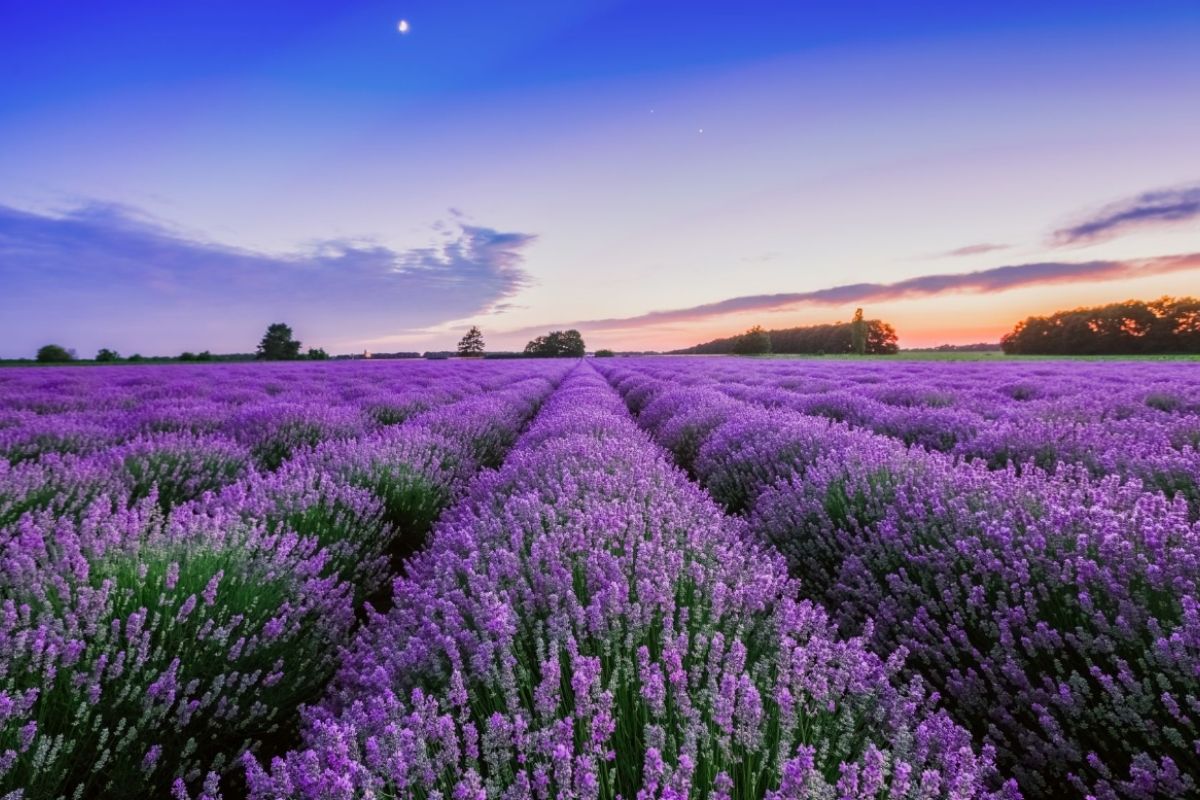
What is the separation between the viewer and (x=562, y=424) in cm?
609

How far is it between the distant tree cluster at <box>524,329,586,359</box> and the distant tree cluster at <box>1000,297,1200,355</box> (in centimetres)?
5289

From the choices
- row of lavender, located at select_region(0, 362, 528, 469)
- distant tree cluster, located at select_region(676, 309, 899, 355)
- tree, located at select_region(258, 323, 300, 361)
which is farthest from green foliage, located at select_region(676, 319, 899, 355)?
row of lavender, located at select_region(0, 362, 528, 469)

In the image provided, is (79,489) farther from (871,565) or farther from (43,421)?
(871,565)

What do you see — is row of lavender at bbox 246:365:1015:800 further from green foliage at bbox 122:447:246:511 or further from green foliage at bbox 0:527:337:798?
green foliage at bbox 122:447:246:511

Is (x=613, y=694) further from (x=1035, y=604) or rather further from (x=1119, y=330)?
(x=1119, y=330)

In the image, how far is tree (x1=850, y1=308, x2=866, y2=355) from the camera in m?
68.6

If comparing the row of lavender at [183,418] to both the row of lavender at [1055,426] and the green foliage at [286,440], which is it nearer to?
the green foliage at [286,440]

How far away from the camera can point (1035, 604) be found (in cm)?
189

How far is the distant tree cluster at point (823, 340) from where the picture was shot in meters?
70.1

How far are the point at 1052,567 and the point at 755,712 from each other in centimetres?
149

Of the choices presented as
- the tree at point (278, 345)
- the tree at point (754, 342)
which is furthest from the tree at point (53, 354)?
the tree at point (754, 342)

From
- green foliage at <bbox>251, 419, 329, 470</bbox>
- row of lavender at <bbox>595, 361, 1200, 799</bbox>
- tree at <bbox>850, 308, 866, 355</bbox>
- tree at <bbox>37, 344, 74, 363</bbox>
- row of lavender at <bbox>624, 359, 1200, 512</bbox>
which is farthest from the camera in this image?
tree at <bbox>850, 308, 866, 355</bbox>

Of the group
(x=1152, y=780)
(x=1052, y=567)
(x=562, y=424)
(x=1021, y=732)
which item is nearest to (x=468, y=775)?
(x=1152, y=780)

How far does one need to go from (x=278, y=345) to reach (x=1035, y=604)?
57.0m
